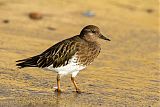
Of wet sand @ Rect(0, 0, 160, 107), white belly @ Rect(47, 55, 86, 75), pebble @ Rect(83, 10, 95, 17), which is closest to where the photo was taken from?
wet sand @ Rect(0, 0, 160, 107)

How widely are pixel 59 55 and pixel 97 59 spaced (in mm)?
2035

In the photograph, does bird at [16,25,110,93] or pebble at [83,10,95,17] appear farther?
pebble at [83,10,95,17]

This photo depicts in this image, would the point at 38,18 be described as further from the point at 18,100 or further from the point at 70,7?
the point at 18,100

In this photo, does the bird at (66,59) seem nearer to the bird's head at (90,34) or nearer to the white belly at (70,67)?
the white belly at (70,67)

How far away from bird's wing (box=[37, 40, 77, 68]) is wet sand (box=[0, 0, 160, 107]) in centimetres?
28

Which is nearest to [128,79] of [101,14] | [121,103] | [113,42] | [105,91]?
[105,91]

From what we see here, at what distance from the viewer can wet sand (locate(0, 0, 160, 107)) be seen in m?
6.94

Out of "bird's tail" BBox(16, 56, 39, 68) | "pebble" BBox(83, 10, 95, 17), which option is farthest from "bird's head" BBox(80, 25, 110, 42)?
"pebble" BBox(83, 10, 95, 17)

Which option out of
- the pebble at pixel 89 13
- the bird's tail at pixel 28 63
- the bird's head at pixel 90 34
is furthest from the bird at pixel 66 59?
the pebble at pixel 89 13

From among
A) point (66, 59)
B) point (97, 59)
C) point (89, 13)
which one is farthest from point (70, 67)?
point (89, 13)

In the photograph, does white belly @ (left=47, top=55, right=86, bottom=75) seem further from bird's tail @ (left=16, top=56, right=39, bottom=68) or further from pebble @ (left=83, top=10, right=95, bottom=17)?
pebble @ (left=83, top=10, right=95, bottom=17)

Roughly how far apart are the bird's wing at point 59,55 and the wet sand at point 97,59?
0.28m

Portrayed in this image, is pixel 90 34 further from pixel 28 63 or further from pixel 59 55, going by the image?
pixel 28 63

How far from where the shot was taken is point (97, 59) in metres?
9.39
